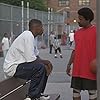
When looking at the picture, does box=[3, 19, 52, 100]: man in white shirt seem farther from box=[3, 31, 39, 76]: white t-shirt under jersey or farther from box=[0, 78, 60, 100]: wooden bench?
box=[0, 78, 60, 100]: wooden bench

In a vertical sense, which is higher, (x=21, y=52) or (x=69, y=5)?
(x=69, y=5)

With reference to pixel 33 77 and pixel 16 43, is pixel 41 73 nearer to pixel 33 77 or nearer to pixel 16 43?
pixel 33 77

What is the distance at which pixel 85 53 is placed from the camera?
5660mm

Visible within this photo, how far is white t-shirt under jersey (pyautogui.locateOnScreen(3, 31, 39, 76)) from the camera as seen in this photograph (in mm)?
6457

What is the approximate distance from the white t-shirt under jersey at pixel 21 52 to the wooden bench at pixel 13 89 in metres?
0.26

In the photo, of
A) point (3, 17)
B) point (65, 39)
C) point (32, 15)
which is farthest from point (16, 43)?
point (65, 39)

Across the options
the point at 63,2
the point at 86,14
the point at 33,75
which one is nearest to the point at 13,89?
the point at 33,75

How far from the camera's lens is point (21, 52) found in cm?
654

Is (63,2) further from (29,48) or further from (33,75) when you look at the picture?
(29,48)

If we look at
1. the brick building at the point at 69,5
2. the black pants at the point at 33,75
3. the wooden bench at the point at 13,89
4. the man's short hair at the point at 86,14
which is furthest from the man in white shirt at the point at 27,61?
the brick building at the point at 69,5

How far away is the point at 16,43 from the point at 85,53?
4.47ft

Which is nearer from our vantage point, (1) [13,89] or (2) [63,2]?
(1) [13,89]

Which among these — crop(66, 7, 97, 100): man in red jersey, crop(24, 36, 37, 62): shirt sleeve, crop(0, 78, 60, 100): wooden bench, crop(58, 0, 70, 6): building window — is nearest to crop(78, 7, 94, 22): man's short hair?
crop(66, 7, 97, 100): man in red jersey

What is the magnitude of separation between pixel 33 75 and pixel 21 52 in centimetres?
45
